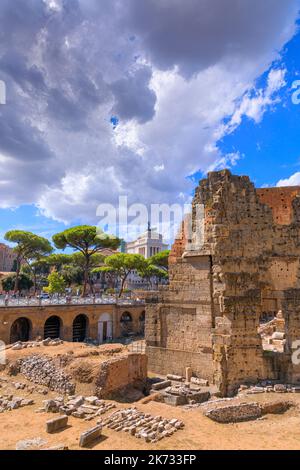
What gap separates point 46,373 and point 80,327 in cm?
1699

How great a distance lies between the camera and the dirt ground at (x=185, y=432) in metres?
9.66

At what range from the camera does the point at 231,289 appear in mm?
15773

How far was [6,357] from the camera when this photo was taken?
1709 centimetres

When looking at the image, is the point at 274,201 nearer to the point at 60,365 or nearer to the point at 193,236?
the point at 193,236

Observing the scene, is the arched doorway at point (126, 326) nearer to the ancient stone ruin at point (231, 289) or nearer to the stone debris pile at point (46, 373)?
the ancient stone ruin at point (231, 289)

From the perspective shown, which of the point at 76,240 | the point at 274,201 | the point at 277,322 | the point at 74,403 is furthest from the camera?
the point at 76,240

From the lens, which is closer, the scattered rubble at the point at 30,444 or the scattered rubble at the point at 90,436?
the scattered rubble at the point at 30,444

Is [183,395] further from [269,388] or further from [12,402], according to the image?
[12,402]

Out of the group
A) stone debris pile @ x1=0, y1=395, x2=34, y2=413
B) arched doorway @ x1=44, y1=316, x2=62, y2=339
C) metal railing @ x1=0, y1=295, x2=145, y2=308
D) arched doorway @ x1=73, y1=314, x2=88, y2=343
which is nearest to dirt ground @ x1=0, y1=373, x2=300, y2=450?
stone debris pile @ x1=0, y1=395, x2=34, y2=413

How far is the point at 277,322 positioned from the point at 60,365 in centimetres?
1638

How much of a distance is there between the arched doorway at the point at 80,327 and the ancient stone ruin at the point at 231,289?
47.3 feet

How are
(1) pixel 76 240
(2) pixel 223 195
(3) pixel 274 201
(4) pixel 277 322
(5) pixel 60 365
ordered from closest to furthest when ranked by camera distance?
(5) pixel 60 365
(2) pixel 223 195
(3) pixel 274 201
(4) pixel 277 322
(1) pixel 76 240

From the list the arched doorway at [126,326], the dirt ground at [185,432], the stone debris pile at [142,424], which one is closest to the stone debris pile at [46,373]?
the dirt ground at [185,432]
